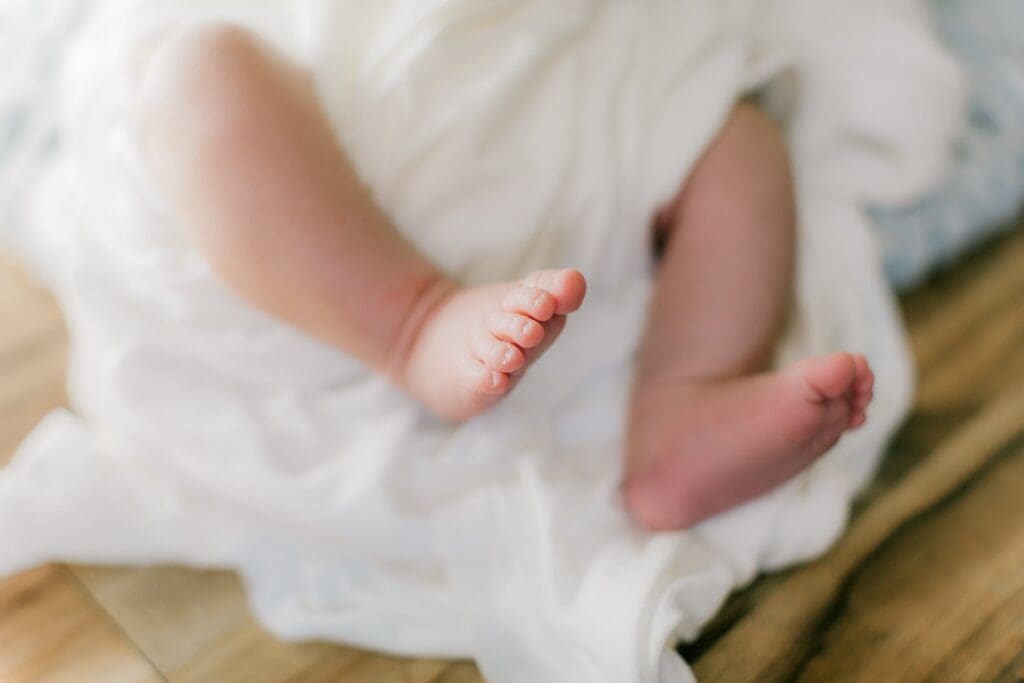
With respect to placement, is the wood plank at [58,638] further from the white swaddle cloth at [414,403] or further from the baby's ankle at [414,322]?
the baby's ankle at [414,322]

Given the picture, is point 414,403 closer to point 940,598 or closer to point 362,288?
point 362,288

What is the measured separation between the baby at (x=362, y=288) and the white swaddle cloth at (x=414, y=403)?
0.03m

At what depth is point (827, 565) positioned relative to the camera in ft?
2.05

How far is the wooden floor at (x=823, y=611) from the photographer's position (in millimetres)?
570

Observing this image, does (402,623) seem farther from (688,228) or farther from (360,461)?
(688,228)

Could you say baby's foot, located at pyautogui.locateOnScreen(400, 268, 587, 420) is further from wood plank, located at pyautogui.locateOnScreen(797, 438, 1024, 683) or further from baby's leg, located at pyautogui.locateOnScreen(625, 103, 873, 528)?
wood plank, located at pyautogui.locateOnScreen(797, 438, 1024, 683)

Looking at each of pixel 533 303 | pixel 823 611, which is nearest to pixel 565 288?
pixel 533 303

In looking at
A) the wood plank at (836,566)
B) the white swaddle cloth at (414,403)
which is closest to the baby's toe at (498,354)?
the white swaddle cloth at (414,403)

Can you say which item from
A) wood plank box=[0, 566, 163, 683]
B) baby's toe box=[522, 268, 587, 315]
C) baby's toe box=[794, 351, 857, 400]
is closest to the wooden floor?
wood plank box=[0, 566, 163, 683]

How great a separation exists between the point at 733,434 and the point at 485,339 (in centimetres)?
18

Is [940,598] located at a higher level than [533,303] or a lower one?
lower

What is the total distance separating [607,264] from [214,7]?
1.06 ft

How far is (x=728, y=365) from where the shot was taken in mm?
644

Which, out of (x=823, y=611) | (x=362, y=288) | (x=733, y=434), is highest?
(x=362, y=288)
